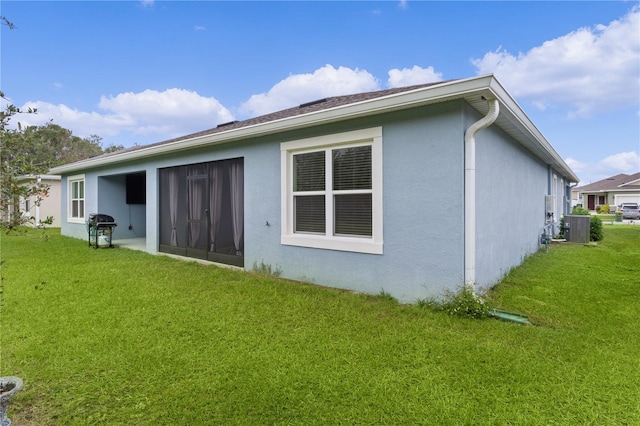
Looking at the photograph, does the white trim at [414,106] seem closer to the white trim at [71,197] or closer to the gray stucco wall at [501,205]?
the gray stucco wall at [501,205]

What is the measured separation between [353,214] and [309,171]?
1.14 metres

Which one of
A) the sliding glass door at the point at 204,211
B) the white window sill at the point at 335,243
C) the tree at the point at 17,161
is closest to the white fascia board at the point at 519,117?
the white window sill at the point at 335,243

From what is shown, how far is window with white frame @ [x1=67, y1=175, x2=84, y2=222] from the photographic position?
12062 mm

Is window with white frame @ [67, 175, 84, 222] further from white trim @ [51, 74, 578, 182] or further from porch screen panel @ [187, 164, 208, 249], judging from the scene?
porch screen panel @ [187, 164, 208, 249]

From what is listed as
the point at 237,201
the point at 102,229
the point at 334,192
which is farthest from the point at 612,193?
the point at 102,229

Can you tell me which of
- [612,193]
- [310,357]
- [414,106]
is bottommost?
[310,357]

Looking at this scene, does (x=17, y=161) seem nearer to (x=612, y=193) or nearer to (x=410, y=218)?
(x=410, y=218)

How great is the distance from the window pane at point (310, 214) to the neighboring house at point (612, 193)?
3904 centimetres

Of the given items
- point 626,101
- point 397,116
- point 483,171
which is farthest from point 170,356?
point 626,101

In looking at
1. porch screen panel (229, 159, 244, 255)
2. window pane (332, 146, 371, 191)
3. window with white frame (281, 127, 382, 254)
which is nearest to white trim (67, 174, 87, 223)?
porch screen panel (229, 159, 244, 255)

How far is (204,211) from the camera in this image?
7387 mm

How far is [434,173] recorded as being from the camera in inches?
166

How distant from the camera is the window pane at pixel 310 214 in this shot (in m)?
5.45

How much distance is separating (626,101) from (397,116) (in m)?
17.8
